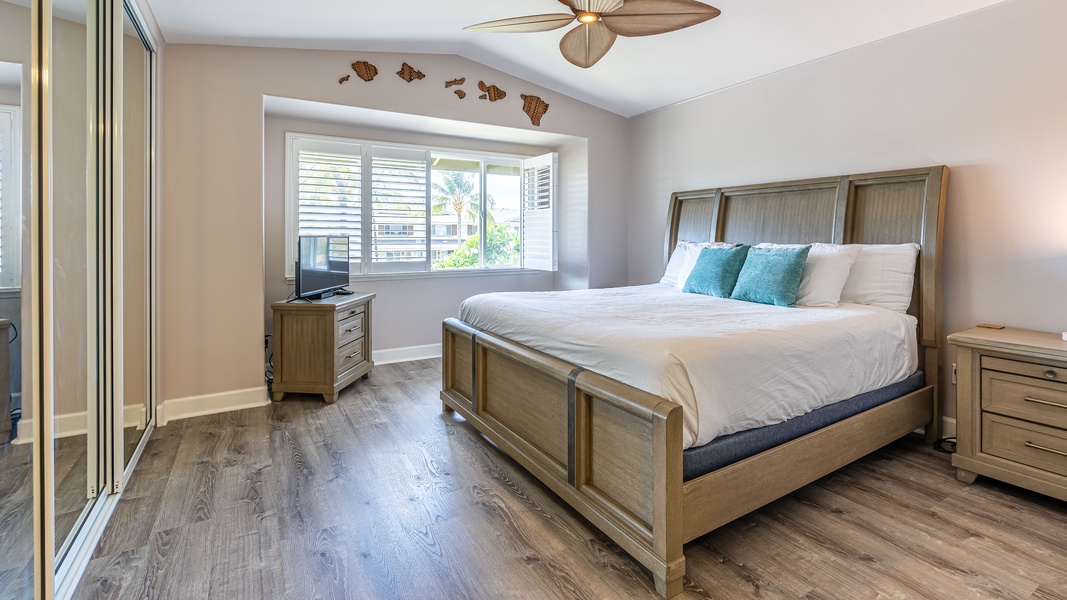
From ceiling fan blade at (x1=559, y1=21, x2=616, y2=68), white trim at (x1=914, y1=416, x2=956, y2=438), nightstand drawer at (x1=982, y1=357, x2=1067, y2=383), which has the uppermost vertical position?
ceiling fan blade at (x1=559, y1=21, x2=616, y2=68)

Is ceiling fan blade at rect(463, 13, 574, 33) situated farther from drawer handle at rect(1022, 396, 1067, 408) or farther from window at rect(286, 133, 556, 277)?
drawer handle at rect(1022, 396, 1067, 408)

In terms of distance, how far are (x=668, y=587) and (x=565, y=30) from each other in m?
3.44

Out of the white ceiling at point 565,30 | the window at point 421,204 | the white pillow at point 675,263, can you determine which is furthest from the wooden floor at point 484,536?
the white ceiling at point 565,30

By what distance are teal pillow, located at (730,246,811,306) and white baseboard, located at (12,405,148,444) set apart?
3205 mm

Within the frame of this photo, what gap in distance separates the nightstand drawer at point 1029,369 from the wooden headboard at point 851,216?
54cm

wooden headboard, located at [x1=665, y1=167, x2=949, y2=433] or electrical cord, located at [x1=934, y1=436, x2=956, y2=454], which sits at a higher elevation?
wooden headboard, located at [x1=665, y1=167, x2=949, y2=433]

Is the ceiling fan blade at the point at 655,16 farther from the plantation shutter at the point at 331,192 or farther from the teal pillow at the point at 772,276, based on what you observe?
the plantation shutter at the point at 331,192

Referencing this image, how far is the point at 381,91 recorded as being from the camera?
3.98 m

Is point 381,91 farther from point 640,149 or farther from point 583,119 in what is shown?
point 640,149

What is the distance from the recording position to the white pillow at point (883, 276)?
2.90m

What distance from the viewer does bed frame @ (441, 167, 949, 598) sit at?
5.53 feet

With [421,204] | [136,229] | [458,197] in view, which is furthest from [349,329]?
[458,197]

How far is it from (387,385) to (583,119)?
122 inches

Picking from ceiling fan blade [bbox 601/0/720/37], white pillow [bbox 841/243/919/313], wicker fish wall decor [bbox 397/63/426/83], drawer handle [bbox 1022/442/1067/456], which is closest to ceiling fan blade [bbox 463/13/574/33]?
ceiling fan blade [bbox 601/0/720/37]
